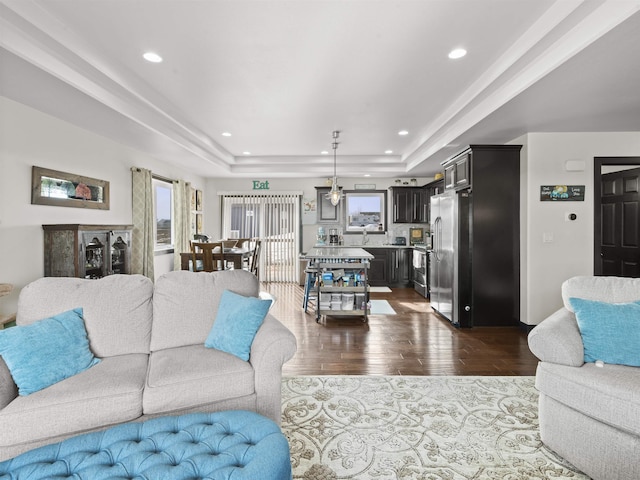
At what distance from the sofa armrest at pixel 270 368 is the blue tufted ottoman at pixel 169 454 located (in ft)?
1.57

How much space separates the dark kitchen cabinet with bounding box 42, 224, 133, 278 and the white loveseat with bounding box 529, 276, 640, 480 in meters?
4.30

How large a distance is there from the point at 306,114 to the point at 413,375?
3373 mm

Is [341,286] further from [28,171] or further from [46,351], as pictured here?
[28,171]

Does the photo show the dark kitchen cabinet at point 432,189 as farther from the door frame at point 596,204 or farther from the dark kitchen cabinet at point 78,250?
the dark kitchen cabinet at point 78,250

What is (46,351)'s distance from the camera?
1886 millimetres

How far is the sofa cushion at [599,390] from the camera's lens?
165cm

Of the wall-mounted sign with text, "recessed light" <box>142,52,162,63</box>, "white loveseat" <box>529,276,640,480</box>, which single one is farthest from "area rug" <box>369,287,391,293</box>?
"recessed light" <box>142,52,162,63</box>

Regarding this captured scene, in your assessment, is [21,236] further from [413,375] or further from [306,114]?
[413,375]

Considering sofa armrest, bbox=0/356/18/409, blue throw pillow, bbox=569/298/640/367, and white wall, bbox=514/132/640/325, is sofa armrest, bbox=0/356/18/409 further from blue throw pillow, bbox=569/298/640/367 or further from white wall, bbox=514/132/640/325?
white wall, bbox=514/132/640/325

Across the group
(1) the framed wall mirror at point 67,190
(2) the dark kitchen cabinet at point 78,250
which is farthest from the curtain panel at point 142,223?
(2) the dark kitchen cabinet at point 78,250

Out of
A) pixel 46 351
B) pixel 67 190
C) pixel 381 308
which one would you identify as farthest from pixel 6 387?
pixel 381 308

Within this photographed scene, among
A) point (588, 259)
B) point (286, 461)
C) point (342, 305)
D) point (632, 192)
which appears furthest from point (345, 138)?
point (286, 461)

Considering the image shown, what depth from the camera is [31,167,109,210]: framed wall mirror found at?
3.60 metres

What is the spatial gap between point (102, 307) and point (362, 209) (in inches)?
260
